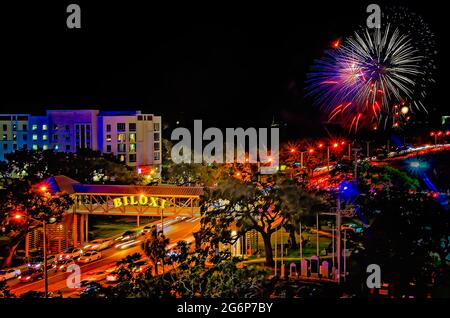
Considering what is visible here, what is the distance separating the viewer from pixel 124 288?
885cm

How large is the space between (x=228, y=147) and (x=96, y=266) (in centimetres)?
2508

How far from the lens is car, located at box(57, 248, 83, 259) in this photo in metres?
22.0

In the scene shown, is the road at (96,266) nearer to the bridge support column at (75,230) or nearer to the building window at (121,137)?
the bridge support column at (75,230)

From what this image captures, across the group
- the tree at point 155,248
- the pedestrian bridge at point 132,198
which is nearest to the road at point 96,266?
the pedestrian bridge at point 132,198

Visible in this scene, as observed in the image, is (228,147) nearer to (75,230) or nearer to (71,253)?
(75,230)

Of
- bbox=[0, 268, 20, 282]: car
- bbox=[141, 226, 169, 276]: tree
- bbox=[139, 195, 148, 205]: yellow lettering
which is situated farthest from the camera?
bbox=[139, 195, 148, 205]: yellow lettering

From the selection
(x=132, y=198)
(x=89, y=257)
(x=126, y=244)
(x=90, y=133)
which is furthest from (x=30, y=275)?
(x=90, y=133)

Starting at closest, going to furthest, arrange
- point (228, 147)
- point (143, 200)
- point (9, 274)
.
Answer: point (9, 274), point (143, 200), point (228, 147)

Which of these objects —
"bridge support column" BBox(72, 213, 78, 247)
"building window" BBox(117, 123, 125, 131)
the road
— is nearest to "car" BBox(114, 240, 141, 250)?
the road

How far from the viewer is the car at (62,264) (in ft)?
66.3

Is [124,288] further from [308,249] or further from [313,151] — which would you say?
[313,151]

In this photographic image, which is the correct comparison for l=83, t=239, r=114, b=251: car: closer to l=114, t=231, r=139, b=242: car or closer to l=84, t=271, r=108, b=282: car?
l=114, t=231, r=139, b=242: car

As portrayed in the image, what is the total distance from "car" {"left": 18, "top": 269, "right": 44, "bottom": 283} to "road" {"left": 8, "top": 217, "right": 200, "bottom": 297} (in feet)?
0.58

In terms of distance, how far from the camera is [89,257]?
70.9 ft
